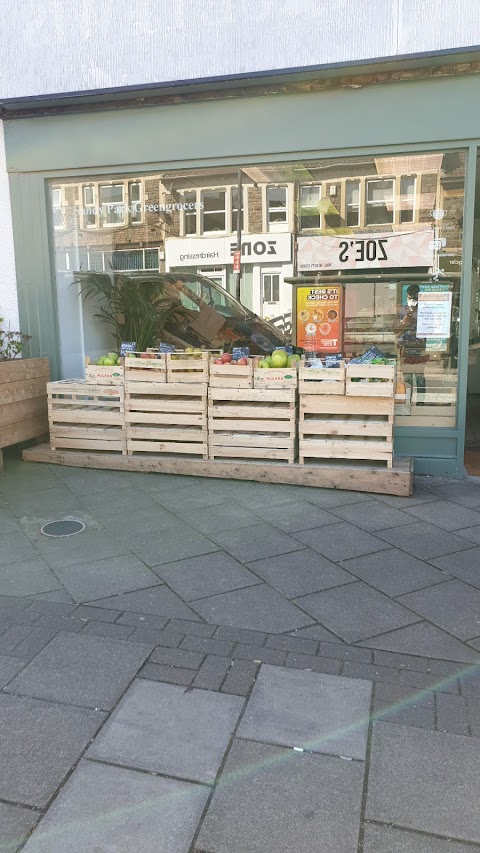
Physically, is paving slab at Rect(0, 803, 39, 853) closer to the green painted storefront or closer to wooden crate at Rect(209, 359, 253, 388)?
wooden crate at Rect(209, 359, 253, 388)

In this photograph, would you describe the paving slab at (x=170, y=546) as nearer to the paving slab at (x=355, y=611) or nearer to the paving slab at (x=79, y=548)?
the paving slab at (x=79, y=548)

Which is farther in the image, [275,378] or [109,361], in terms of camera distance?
[109,361]

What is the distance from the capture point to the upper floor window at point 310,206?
645cm

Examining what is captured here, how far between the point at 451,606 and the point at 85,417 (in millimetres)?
4139

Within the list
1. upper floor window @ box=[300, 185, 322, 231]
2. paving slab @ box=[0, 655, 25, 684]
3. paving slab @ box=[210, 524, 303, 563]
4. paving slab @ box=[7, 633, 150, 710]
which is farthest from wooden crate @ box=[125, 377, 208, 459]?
paving slab @ box=[0, 655, 25, 684]

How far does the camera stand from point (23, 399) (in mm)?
6562

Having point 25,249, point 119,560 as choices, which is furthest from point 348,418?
point 25,249

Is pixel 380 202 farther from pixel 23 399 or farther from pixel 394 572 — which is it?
pixel 23 399

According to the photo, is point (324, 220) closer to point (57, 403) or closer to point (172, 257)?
point (172, 257)

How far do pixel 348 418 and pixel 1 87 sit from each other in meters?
5.26

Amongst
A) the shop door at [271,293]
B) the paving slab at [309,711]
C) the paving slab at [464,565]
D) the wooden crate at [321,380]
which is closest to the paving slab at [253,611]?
the paving slab at [309,711]

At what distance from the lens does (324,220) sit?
257 inches

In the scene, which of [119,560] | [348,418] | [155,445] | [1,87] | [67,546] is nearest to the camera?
[119,560]

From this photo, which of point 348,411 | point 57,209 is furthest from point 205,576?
point 57,209
